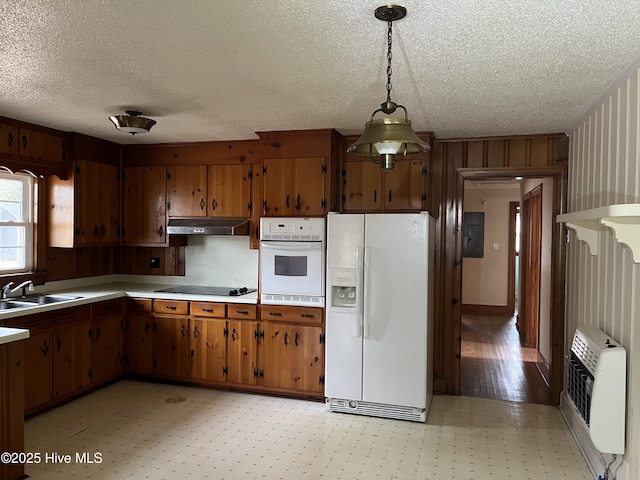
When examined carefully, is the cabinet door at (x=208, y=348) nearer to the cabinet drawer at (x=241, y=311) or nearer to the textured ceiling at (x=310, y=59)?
the cabinet drawer at (x=241, y=311)

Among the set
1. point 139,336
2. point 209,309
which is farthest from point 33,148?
point 209,309

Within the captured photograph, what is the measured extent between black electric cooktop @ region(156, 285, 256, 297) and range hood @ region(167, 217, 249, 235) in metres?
0.59

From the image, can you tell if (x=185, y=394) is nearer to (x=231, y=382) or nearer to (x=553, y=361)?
(x=231, y=382)

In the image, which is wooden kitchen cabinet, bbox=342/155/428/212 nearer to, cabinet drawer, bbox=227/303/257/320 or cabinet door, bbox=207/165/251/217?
cabinet door, bbox=207/165/251/217

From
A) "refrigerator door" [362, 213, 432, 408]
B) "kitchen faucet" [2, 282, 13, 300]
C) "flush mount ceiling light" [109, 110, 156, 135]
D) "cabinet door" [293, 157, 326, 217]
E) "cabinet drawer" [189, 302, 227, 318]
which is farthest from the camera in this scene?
"cabinet drawer" [189, 302, 227, 318]

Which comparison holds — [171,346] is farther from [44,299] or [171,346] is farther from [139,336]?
[44,299]

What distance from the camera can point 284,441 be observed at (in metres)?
3.38

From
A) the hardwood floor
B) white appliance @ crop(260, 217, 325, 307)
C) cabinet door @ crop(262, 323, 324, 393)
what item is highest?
white appliance @ crop(260, 217, 325, 307)

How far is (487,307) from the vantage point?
343 inches

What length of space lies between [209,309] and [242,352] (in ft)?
1.67

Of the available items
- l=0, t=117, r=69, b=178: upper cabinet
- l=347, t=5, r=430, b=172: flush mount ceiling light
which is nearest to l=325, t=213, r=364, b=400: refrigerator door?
l=347, t=5, r=430, b=172: flush mount ceiling light

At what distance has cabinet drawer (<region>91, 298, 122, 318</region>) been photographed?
429 cm

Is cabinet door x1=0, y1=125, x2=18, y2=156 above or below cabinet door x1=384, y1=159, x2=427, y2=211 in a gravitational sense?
above

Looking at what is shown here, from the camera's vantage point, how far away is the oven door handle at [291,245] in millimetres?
4098
